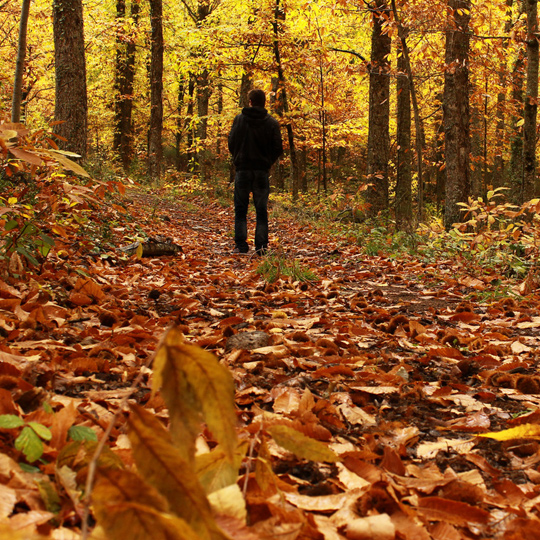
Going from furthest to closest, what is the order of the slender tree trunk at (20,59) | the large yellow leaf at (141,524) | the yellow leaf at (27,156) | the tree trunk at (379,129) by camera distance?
the tree trunk at (379,129), the slender tree trunk at (20,59), the yellow leaf at (27,156), the large yellow leaf at (141,524)

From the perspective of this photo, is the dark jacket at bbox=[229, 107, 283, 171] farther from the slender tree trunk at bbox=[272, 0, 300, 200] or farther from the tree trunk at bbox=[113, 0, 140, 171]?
the tree trunk at bbox=[113, 0, 140, 171]

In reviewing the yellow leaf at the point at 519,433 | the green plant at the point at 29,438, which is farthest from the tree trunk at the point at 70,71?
the yellow leaf at the point at 519,433

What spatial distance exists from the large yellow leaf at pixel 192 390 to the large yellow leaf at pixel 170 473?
0.09 ft

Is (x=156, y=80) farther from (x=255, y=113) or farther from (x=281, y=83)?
(x=255, y=113)

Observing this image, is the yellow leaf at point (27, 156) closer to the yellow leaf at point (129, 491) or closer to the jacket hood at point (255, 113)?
the yellow leaf at point (129, 491)

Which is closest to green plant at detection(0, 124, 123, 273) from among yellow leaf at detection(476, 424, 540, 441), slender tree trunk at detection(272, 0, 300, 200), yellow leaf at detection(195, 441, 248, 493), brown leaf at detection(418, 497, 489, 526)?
yellow leaf at detection(195, 441, 248, 493)

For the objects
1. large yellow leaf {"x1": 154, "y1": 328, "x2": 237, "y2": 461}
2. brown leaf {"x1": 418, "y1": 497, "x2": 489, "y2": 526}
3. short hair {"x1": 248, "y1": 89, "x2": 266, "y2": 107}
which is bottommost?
brown leaf {"x1": 418, "y1": 497, "x2": 489, "y2": 526}

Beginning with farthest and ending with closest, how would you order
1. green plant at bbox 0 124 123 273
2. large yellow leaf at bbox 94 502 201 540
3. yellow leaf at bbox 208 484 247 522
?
1. green plant at bbox 0 124 123 273
2. yellow leaf at bbox 208 484 247 522
3. large yellow leaf at bbox 94 502 201 540

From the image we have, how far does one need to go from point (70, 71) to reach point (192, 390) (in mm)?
7947

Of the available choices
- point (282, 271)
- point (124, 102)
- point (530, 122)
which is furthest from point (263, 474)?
point (124, 102)

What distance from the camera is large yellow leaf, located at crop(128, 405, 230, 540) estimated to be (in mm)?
614

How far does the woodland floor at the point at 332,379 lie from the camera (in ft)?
3.76

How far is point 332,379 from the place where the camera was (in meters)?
2.16

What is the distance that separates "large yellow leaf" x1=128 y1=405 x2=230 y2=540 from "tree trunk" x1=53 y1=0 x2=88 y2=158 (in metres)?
7.43
